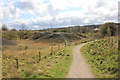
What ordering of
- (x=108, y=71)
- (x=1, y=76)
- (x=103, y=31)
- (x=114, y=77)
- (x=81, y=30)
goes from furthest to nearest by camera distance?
(x=81, y=30), (x=103, y=31), (x=108, y=71), (x=1, y=76), (x=114, y=77)

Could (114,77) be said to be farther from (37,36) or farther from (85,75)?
(37,36)

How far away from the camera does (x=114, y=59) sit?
17.3 meters

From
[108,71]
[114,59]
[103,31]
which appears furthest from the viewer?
[103,31]

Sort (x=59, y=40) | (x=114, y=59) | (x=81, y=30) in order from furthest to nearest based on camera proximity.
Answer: (x=81, y=30) < (x=59, y=40) < (x=114, y=59)

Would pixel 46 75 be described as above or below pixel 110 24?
below

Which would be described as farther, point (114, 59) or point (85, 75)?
point (114, 59)

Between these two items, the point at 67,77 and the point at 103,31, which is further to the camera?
the point at 103,31

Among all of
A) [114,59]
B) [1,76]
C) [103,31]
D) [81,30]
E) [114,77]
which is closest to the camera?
[114,77]

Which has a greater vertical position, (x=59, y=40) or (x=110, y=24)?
(x=110, y=24)

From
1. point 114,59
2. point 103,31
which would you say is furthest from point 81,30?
point 114,59

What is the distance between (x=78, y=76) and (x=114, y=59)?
16.9ft

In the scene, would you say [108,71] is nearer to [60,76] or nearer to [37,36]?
[60,76]

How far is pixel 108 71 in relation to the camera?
14.6 metres

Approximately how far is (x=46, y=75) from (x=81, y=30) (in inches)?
4401
